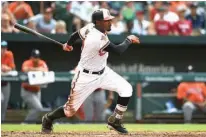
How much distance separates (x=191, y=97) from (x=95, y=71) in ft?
16.1

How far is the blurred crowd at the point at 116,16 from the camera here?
41.2 feet

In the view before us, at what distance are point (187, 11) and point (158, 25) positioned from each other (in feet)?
4.61

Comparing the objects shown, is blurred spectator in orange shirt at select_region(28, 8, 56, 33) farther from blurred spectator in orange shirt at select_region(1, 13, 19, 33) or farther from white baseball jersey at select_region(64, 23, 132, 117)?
white baseball jersey at select_region(64, 23, 132, 117)

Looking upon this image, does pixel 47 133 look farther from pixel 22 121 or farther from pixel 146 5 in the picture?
pixel 146 5

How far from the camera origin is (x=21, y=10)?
1272cm

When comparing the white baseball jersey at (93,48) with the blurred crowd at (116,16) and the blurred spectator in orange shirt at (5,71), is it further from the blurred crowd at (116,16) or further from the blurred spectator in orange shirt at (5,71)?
the blurred crowd at (116,16)

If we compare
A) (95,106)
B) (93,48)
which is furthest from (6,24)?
(93,48)

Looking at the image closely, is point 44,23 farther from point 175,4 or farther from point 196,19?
point 196,19

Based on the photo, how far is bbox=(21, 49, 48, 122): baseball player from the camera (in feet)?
37.1

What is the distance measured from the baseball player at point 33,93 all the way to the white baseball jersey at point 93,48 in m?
3.79

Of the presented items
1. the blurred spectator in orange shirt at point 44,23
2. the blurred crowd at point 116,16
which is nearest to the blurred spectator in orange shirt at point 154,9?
the blurred crowd at point 116,16

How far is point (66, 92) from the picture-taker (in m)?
12.2

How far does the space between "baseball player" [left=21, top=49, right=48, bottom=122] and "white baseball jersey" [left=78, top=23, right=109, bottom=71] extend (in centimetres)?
379

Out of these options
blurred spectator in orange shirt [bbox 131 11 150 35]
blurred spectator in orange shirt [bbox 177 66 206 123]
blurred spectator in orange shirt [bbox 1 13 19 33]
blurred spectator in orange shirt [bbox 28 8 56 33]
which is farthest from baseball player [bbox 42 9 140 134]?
blurred spectator in orange shirt [bbox 131 11 150 35]
